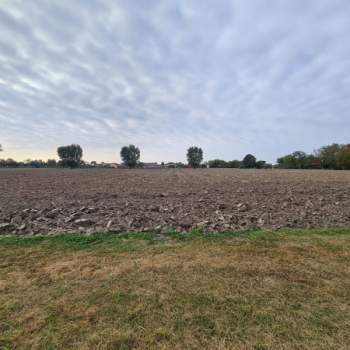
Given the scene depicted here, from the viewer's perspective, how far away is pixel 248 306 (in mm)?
3090

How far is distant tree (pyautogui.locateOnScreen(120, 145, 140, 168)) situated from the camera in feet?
476

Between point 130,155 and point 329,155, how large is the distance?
107636 mm

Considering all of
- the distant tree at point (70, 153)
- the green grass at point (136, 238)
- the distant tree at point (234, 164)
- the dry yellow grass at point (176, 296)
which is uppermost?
the distant tree at point (70, 153)

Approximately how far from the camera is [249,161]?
120875 mm

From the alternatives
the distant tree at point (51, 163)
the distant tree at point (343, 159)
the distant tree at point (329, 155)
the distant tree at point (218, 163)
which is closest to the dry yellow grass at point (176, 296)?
the distant tree at point (343, 159)

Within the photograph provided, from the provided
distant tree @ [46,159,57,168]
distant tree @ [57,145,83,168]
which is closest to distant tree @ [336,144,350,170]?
distant tree @ [57,145,83,168]

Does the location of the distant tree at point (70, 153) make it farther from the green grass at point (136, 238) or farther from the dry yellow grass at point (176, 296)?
the dry yellow grass at point (176, 296)

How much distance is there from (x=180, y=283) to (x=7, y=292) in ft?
8.97

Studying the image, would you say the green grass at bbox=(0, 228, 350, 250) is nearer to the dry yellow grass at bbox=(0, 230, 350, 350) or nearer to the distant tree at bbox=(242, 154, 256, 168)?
the dry yellow grass at bbox=(0, 230, 350, 350)

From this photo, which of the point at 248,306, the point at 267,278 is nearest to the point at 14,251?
the point at 248,306

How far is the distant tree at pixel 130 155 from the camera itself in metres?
145

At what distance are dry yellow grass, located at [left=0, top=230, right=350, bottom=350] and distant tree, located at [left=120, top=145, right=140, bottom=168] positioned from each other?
5579 inches

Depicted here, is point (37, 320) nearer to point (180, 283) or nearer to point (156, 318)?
point (156, 318)

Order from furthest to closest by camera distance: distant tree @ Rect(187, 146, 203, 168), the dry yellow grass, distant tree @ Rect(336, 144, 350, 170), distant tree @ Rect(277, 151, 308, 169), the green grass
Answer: distant tree @ Rect(187, 146, 203, 168), distant tree @ Rect(277, 151, 308, 169), distant tree @ Rect(336, 144, 350, 170), the green grass, the dry yellow grass
